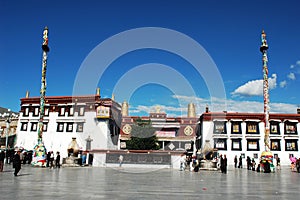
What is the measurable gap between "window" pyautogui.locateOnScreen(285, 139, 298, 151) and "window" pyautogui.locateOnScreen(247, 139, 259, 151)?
4883 millimetres

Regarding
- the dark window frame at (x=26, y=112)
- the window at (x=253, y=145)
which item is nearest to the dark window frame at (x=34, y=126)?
the dark window frame at (x=26, y=112)

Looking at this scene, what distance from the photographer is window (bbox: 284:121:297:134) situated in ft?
160

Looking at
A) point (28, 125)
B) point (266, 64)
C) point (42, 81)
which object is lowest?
A: point (28, 125)

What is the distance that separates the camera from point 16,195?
9156 millimetres

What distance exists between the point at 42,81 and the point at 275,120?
126ft

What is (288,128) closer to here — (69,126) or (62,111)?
(69,126)

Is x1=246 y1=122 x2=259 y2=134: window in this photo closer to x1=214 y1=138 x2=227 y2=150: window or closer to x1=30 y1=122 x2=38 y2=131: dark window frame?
x1=214 y1=138 x2=227 y2=150: window

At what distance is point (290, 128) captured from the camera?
161ft

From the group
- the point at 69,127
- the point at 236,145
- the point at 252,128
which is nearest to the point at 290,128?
the point at 252,128

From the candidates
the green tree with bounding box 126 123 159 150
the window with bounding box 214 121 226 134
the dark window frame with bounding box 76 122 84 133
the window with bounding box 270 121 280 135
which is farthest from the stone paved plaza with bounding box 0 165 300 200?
the window with bounding box 270 121 280 135

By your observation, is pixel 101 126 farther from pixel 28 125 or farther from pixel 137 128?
pixel 28 125

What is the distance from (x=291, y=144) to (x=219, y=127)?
12.2 metres

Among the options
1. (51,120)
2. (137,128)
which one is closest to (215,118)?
(137,128)

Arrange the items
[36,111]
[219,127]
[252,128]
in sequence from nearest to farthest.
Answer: [252,128], [219,127], [36,111]
